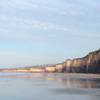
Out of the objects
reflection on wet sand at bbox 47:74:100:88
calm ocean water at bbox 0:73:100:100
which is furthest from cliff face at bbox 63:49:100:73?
calm ocean water at bbox 0:73:100:100

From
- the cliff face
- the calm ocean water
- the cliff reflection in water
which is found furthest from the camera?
the cliff face

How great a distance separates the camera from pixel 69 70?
19475cm

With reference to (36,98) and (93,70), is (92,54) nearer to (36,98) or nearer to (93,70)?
(93,70)

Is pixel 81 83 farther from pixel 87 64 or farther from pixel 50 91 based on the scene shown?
pixel 87 64

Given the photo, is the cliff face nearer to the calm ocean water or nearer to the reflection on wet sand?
the reflection on wet sand

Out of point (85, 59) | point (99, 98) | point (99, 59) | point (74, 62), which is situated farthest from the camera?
point (74, 62)

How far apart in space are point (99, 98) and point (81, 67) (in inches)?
5716

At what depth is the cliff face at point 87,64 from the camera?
14226 centimetres

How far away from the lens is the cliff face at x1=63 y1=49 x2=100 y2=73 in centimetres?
14226

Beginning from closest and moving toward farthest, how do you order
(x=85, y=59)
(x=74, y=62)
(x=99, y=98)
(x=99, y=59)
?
1. (x=99, y=98)
2. (x=99, y=59)
3. (x=85, y=59)
4. (x=74, y=62)

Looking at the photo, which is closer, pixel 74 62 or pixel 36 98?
pixel 36 98

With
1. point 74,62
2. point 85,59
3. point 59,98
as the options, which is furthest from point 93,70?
point 59,98

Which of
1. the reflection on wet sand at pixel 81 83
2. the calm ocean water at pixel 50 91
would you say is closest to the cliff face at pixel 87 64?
the reflection on wet sand at pixel 81 83

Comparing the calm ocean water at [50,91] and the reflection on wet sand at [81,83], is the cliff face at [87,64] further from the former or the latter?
the calm ocean water at [50,91]
